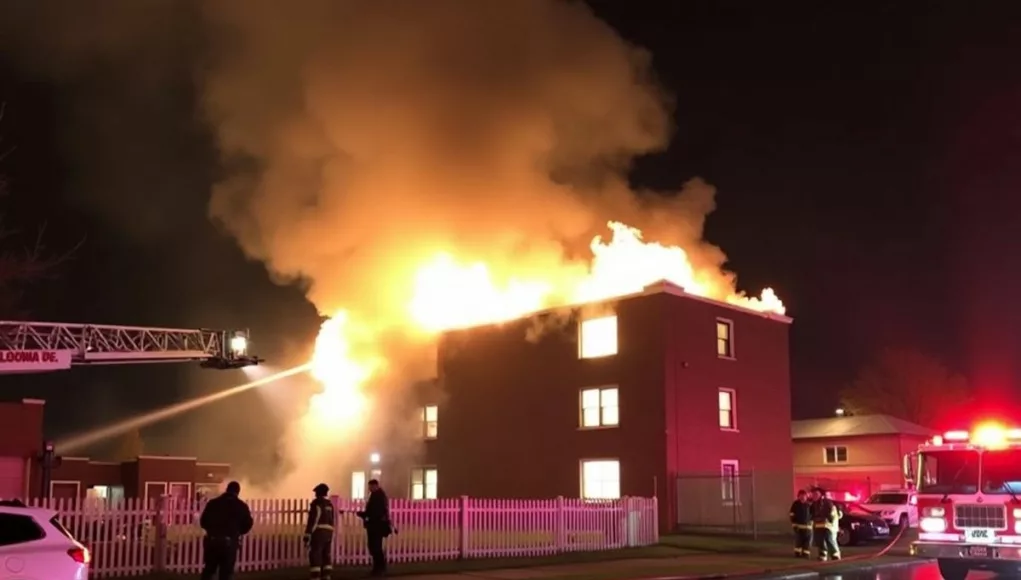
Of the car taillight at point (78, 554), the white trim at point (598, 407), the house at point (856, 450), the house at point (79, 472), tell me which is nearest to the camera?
the car taillight at point (78, 554)

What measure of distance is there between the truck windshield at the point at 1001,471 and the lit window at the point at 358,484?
25014 millimetres

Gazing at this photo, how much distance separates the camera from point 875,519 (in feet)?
81.1

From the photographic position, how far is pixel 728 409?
30766 mm

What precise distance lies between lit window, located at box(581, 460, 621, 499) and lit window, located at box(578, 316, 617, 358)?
330 centimetres

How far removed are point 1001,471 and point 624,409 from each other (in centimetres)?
1543

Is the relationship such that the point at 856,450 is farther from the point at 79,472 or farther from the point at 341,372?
the point at 79,472

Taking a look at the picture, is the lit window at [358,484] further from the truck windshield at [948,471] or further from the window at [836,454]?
the truck windshield at [948,471]

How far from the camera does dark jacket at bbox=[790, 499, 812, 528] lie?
19.3 m

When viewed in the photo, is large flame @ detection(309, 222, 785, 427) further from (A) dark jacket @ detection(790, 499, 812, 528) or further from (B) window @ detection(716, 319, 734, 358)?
(A) dark jacket @ detection(790, 499, 812, 528)

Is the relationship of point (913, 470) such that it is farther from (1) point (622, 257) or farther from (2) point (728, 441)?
(1) point (622, 257)

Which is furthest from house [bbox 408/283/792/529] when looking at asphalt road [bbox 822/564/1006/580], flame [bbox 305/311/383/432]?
asphalt road [bbox 822/564/1006/580]

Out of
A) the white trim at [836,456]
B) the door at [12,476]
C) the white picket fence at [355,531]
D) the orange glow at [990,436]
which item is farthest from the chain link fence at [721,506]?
the door at [12,476]

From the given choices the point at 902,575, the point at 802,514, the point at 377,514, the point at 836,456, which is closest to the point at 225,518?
the point at 377,514

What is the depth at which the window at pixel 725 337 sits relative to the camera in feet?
101
